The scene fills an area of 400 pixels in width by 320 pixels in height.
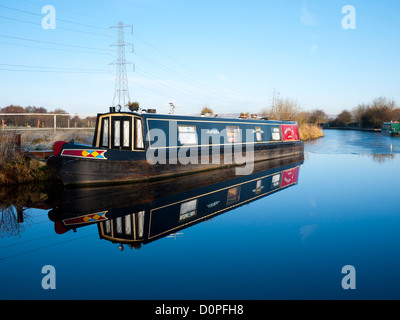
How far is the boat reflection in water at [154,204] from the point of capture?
18.6 feet

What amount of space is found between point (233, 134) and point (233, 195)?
5581mm

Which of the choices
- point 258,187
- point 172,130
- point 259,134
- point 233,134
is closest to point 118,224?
point 258,187

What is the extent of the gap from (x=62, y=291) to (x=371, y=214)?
6128mm

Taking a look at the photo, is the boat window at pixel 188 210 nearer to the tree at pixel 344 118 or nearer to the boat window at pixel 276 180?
the boat window at pixel 276 180

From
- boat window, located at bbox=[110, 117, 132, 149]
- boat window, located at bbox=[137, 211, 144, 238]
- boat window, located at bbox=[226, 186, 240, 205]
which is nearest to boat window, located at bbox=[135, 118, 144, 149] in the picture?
boat window, located at bbox=[110, 117, 132, 149]

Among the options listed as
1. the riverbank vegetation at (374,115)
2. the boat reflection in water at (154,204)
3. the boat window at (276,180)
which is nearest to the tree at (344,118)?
the riverbank vegetation at (374,115)

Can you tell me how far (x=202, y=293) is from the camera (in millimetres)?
3525

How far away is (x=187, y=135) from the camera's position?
36.9ft

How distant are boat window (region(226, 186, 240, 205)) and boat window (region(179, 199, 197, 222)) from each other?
909mm

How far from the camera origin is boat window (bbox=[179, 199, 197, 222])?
6.40m

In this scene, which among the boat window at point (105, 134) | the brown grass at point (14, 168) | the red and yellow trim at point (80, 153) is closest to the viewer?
the red and yellow trim at point (80, 153)

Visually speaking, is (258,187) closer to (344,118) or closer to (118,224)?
(118,224)

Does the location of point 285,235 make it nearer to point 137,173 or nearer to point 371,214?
point 371,214
